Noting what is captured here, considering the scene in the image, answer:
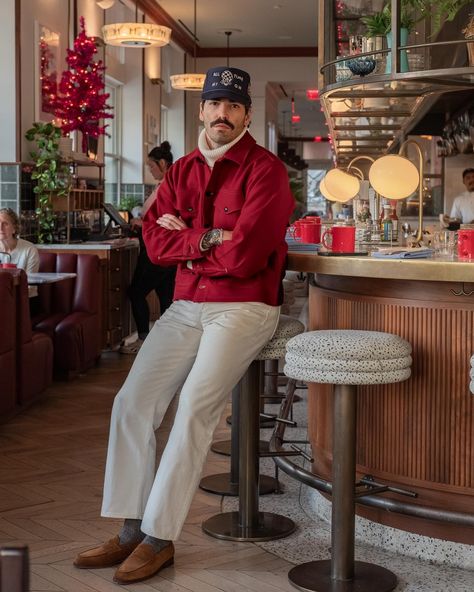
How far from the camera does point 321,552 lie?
3.65 metres

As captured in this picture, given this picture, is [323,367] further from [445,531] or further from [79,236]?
[79,236]

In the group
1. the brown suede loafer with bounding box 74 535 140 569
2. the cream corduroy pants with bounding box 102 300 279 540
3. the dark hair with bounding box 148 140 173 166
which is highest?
the dark hair with bounding box 148 140 173 166

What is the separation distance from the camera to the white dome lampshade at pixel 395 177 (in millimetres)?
4449

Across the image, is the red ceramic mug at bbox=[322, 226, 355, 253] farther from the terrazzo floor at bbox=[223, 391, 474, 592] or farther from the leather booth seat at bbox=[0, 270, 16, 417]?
the leather booth seat at bbox=[0, 270, 16, 417]

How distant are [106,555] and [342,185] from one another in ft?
9.20

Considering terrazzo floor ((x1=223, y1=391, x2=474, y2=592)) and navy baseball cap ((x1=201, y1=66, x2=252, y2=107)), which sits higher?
navy baseball cap ((x1=201, y1=66, x2=252, y2=107))

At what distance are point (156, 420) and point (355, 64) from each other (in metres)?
1.85

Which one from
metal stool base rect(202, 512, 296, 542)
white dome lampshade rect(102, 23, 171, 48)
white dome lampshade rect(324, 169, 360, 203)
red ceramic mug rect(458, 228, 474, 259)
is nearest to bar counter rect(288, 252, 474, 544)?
red ceramic mug rect(458, 228, 474, 259)

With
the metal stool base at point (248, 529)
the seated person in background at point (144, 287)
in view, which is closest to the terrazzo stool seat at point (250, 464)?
the metal stool base at point (248, 529)

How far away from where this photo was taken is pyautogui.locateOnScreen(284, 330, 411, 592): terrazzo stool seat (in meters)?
3.13

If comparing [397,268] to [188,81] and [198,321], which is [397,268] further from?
[188,81]

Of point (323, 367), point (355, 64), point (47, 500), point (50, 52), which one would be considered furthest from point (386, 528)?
point (50, 52)

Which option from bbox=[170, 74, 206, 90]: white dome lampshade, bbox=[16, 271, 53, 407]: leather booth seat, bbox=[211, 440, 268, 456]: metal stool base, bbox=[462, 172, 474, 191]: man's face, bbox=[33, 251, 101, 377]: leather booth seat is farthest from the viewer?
bbox=[170, 74, 206, 90]: white dome lampshade

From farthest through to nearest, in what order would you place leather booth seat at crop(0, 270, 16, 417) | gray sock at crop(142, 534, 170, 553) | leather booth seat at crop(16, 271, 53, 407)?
leather booth seat at crop(16, 271, 53, 407)
leather booth seat at crop(0, 270, 16, 417)
gray sock at crop(142, 534, 170, 553)
